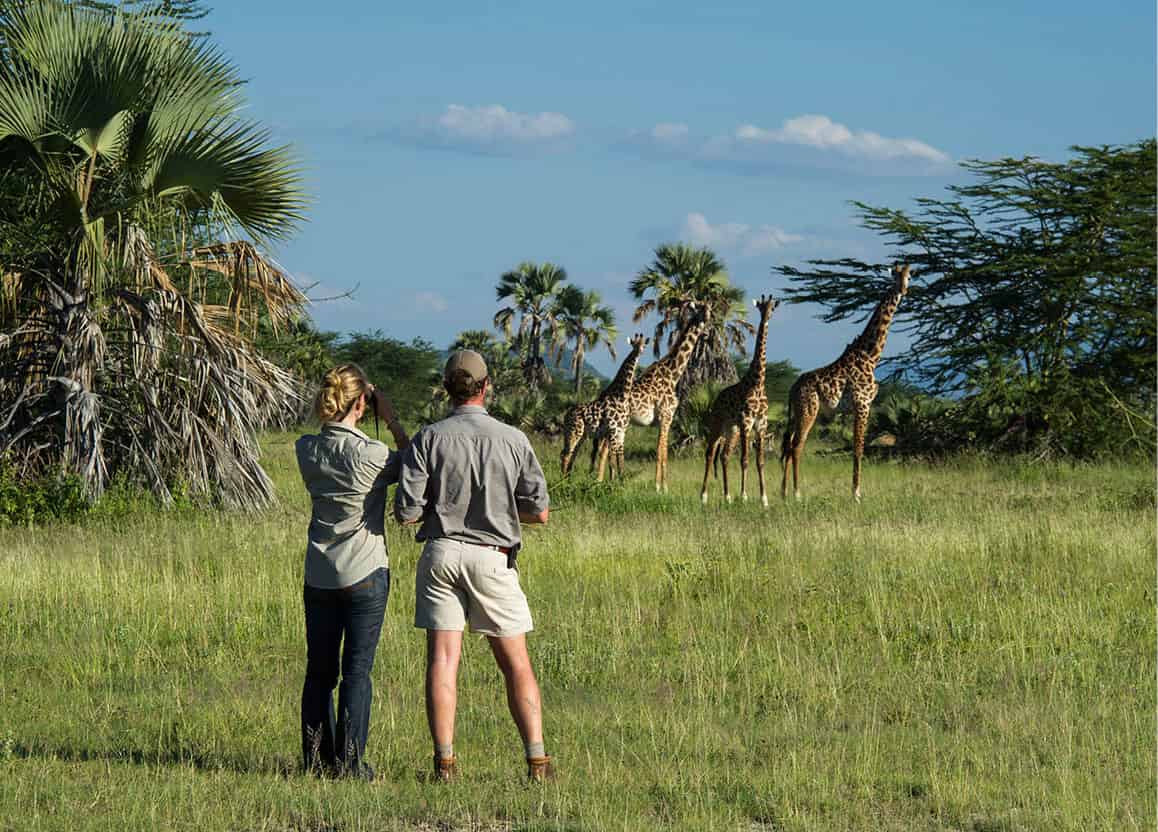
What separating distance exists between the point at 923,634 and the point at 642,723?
273cm

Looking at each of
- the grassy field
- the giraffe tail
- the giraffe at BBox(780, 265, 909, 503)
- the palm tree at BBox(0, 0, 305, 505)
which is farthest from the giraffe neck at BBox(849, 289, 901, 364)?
the palm tree at BBox(0, 0, 305, 505)

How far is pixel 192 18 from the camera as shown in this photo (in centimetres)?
2003

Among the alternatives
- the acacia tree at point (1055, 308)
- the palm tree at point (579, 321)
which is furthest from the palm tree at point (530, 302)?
Answer: the acacia tree at point (1055, 308)

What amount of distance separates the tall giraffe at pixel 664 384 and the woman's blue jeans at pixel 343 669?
1336cm

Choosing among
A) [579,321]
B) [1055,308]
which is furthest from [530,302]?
[1055,308]

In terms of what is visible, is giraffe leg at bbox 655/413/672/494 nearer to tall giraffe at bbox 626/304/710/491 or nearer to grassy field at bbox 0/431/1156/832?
tall giraffe at bbox 626/304/710/491

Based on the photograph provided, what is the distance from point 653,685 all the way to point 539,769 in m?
1.96

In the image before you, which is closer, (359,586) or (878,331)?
(359,586)

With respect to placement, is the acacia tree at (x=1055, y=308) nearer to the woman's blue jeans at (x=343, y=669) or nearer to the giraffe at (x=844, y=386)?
the giraffe at (x=844, y=386)

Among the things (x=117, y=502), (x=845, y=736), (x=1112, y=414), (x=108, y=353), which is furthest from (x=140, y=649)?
(x=1112, y=414)

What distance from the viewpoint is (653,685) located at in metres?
7.34

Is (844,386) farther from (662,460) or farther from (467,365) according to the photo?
(467,365)

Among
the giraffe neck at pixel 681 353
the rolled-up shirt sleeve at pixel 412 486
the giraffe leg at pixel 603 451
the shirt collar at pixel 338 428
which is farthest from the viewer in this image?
the giraffe neck at pixel 681 353

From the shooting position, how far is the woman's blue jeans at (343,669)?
5.54 meters
